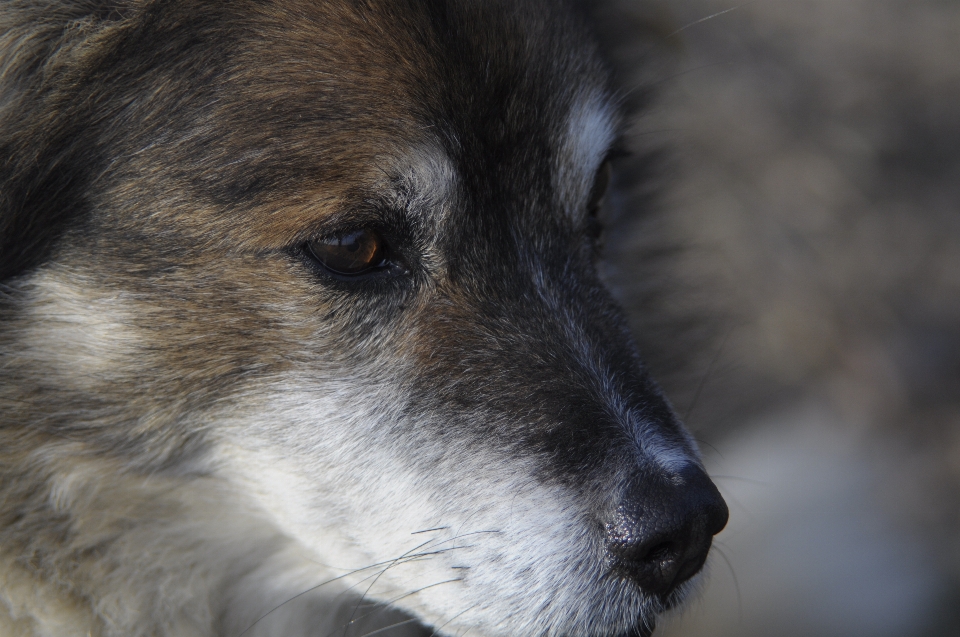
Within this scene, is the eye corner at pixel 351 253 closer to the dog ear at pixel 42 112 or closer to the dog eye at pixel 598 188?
the dog ear at pixel 42 112

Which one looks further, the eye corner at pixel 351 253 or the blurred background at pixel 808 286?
the blurred background at pixel 808 286

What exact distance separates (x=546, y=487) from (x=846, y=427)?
271 centimetres

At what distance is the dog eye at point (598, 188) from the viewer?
2.60 m

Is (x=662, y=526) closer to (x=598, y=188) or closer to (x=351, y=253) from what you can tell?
(x=351, y=253)

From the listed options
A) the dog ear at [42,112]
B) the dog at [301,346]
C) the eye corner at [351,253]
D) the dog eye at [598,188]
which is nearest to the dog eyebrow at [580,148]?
the dog eye at [598,188]

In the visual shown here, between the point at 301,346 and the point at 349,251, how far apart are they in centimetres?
23

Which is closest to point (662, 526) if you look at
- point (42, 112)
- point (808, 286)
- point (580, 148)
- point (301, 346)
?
point (301, 346)

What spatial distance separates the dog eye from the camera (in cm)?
260

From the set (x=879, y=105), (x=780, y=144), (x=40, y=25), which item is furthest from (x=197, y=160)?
(x=879, y=105)

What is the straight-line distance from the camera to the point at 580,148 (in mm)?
2391

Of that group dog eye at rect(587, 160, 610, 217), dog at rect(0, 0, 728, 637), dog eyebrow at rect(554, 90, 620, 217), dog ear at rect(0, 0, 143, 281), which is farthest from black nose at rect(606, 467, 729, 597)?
dog ear at rect(0, 0, 143, 281)

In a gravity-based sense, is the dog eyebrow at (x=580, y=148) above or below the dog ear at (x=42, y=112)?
below

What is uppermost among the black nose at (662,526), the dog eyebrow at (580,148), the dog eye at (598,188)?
the dog eyebrow at (580,148)

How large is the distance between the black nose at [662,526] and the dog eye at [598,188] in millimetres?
976
